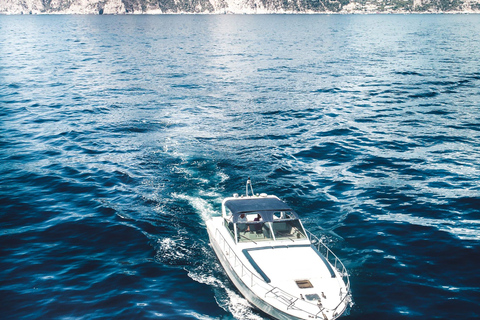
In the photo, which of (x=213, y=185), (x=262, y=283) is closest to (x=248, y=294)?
(x=262, y=283)

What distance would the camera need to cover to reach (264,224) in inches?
773

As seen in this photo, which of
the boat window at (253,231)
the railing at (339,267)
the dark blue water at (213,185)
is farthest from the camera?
the boat window at (253,231)

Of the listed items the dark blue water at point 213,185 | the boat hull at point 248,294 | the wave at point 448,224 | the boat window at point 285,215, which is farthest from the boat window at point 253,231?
the wave at point 448,224

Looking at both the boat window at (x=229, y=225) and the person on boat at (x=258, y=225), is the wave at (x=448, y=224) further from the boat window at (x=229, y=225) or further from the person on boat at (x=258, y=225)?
the boat window at (x=229, y=225)

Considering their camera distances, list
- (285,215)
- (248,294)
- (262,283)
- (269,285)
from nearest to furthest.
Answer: (269,285) → (262,283) → (248,294) → (285,215)

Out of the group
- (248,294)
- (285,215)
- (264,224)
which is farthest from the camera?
(285,215)

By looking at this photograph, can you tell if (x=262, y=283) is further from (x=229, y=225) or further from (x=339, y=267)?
(x=339, y=267)

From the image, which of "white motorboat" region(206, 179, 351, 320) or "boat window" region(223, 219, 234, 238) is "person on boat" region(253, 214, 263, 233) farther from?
"boat window" region(223, 219, 234, 238)

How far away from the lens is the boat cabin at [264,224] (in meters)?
19.3

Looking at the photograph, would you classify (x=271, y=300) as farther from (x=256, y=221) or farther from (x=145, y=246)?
(x=145, y=246)

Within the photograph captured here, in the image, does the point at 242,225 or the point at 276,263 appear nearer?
the point at 276,263

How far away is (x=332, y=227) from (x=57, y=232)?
51.6ft

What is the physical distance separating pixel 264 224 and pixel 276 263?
9.05 feet

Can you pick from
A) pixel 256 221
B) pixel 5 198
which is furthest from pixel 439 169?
pixel 5 198
